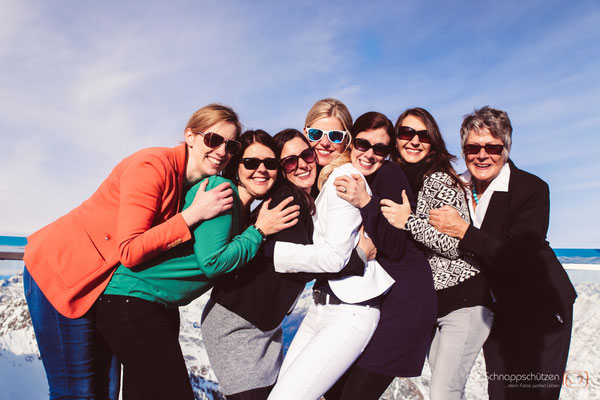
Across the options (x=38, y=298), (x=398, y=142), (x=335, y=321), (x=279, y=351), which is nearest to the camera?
(x=38, y=298)

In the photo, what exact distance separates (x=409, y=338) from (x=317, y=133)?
176 centimetres

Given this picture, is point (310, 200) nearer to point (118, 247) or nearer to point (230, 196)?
point (230, 196)

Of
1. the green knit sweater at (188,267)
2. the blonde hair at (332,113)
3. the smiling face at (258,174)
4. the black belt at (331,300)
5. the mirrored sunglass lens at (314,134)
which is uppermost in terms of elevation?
the blonde hair at (332,113)

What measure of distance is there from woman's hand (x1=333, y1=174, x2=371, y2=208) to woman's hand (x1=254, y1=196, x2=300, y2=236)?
35cm

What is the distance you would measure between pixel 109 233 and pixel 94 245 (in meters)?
0.10

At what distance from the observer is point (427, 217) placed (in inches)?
116

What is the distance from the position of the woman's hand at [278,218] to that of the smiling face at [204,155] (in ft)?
1.49

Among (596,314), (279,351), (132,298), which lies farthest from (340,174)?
(596,314)

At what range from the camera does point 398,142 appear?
3373 mm

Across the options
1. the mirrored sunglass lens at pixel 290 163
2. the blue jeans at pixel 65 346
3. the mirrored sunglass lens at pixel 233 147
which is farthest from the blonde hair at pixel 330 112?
the blue jeans at pixel 65 346

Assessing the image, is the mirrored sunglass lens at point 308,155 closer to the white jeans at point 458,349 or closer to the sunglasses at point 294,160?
the sunglasses at point 294,160

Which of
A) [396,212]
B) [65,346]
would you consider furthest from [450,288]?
[65,346]

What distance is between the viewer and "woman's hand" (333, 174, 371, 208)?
258 centimetres

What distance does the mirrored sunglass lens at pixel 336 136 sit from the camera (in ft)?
11.0
